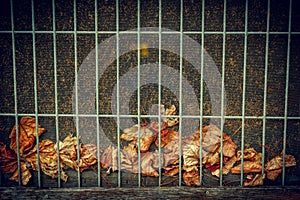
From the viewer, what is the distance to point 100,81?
10.3 feet

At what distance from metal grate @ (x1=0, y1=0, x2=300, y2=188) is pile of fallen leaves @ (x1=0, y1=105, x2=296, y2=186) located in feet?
0.22

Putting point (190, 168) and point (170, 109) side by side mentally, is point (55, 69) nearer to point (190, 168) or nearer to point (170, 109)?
point (170, 109)

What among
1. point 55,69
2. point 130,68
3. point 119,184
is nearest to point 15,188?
Result: point 119,184

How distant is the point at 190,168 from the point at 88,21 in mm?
1838

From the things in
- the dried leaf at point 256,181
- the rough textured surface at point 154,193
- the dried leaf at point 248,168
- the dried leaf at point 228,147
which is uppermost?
the dried leaf at point 228,147

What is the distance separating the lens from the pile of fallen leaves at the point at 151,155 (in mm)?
3162

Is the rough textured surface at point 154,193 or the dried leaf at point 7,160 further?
the dried leaf at point 7,160

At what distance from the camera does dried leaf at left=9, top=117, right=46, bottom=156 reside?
3.17 metres

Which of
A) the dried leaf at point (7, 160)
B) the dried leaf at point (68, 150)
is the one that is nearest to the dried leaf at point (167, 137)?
the dried leaf at point (68, 150)

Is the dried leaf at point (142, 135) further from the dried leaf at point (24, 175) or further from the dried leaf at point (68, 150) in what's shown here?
the dried leaf at point (24, 175)

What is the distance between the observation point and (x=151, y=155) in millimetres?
3191

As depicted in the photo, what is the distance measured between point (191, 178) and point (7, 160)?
194 cm

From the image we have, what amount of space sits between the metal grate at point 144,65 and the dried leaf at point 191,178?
0.05 m

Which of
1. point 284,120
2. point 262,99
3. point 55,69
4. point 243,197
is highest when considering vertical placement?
point 55,69
